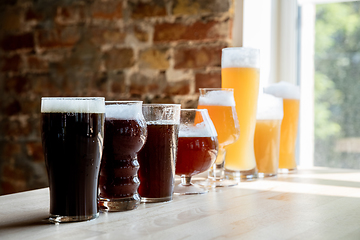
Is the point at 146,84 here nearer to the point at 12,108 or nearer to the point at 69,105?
the point at 12,108

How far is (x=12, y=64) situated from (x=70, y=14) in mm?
455

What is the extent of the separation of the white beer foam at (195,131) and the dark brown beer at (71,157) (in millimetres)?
325

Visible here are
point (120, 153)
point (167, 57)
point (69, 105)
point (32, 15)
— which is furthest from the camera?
point (32, 15)

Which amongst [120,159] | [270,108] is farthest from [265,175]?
[120,159]

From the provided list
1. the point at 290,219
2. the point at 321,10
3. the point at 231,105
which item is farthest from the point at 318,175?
the point at 321,10

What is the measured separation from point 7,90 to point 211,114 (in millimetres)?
1647

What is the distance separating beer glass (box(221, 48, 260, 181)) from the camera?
4.16ft

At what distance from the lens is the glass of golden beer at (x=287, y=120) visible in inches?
58.0

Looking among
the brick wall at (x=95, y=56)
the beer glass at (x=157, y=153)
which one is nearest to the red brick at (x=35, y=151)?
the brick wall at (x=95, y=56)

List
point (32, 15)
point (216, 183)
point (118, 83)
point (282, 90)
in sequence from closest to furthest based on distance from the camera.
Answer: point (216, 183), point (282, 90), point (118, 83), point (32, 15)

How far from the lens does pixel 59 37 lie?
2289mm

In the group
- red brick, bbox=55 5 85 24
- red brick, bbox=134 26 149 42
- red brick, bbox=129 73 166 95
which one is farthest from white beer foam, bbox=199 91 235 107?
red brick, bbox=55 5 85 24

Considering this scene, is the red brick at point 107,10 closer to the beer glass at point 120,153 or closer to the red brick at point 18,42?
the red brick at point 18,42

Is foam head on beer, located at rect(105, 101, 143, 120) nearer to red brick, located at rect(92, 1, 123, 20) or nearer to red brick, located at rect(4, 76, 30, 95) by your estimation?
red brick, located at rect(92, 1, 123, 20)
